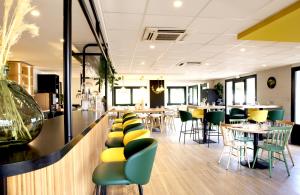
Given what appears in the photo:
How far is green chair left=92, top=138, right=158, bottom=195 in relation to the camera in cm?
154

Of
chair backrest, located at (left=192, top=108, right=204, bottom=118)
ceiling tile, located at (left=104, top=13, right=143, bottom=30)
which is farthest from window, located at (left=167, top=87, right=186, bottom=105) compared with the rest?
ceiling tile, located at (left=104, top=13, right=143, bottom=30)

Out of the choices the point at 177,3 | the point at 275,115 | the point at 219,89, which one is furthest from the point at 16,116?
the point at 219,89

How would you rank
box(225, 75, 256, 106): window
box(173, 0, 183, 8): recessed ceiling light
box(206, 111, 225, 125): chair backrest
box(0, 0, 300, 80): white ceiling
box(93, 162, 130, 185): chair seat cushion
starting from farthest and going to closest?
box(225, 75, 256, 106): window < box(206, 111, 225, 125): chair backrest < box(0, 0, 300, 80): white ceiling < box(173, 0, 183, 8): recessed ceiling light < box(93, 162, 130, 185): chair seat cushion

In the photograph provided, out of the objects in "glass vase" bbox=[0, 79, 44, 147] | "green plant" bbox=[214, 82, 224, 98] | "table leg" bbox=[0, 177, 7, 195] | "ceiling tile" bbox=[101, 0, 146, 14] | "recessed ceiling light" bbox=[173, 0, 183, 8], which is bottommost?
"table leg" bbox=[0, 177, 7, 195]

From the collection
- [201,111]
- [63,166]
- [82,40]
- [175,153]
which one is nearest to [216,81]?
Result: [201,111]

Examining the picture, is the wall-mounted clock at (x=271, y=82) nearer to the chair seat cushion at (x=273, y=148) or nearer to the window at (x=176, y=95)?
the chair seat cushion at (x=273, y=148)

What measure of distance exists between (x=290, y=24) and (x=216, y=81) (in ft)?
34.6

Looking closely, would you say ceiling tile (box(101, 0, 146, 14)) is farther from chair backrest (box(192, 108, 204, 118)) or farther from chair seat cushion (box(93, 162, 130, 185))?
chair backrest (box(192, 108, 204, 118))

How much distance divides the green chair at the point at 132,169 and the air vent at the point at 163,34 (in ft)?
7.77

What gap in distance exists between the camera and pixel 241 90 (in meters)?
10.7

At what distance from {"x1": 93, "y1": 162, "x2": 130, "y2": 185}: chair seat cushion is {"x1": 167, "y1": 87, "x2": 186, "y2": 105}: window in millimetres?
13771

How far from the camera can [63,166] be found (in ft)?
4.18

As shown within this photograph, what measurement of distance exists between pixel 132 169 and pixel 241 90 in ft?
33.9

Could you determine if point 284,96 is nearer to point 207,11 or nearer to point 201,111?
point 201,111
